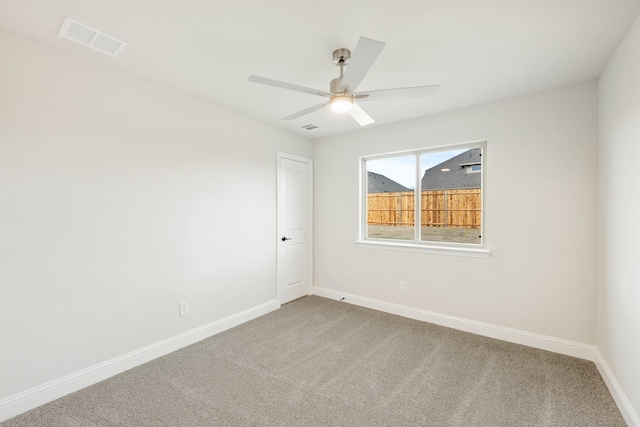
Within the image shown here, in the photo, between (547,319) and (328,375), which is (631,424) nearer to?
(547,319)

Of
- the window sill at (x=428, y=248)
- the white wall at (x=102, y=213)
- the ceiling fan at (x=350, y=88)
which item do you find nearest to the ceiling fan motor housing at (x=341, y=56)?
the ceiling fan at (x=350, y=88)

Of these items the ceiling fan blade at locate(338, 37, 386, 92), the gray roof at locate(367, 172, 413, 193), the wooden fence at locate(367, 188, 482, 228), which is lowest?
the wooden fence at locate(367, 188, 482, 228)

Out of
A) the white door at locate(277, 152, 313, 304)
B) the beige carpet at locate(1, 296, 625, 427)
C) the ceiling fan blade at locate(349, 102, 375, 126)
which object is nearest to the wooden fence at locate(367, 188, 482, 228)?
the white door at locate(277, 152, 313, 304)

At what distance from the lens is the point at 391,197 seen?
13.0ft

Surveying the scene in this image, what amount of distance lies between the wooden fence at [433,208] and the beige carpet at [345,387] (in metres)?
1.30

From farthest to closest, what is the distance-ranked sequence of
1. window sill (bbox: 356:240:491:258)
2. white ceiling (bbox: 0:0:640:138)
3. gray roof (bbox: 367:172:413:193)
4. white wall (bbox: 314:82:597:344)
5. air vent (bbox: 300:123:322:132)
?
1. gray roof (bbox: 367:172:413:193)
2. air vent (bbox: 300:123:322:132)
3. window sill (bbox: 356:240:491:258)
4. white wall (bbox: 314:82:597:344)
5. white ceiling (bbox: 0:0:640:138)

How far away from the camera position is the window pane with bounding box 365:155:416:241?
3.77 m

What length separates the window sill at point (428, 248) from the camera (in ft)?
10.1

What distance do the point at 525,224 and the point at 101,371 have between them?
3979 mm

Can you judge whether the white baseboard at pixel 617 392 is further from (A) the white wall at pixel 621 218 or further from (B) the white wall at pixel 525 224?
(B) the white wall at pixel 525 224

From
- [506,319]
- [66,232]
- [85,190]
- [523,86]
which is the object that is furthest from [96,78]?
[506,319]

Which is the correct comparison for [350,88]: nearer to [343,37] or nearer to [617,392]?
[343,37]

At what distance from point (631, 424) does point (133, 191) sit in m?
3.88

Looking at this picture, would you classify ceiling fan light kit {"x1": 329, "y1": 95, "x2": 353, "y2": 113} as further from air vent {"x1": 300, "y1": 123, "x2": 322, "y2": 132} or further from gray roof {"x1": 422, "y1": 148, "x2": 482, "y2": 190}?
gray roof {"x1": 422, "y1": 148, "x2": 482, "y2": 190}
